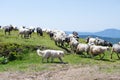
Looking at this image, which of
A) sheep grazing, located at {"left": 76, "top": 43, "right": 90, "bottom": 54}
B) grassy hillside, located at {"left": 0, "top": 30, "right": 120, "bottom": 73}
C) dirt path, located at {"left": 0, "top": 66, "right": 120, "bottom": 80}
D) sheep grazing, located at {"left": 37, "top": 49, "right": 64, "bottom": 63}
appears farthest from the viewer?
sheep grazing, located at {"left": 76, "top": 43, "right": 90, "bottom": 54}

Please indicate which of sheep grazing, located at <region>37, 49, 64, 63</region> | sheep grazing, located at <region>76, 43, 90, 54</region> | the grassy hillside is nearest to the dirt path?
the grassy hillside

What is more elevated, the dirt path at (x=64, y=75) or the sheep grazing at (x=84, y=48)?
the sheep grazing at (x=84, y=48)

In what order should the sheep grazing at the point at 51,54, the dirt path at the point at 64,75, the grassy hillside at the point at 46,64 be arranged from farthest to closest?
the sheep grazing at the point at 51,54
the grassy hillside at the point at 46,64
the dirt path at the point at 64,75

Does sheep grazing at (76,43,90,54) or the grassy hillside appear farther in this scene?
sheep grazing at (76,43,90,54)

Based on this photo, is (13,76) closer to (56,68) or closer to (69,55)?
(56,68)

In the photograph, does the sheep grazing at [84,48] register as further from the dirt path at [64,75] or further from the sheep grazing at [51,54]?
the dirt path at [64,75]

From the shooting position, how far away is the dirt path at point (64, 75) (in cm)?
2377

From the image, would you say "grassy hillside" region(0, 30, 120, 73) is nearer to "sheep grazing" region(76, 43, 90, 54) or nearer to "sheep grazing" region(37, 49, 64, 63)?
"sheep grazing" region(37, 49, 64, 63)

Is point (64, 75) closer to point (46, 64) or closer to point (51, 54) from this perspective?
point (46, 64)

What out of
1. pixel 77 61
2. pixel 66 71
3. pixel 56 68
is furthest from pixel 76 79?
pixel 77 61

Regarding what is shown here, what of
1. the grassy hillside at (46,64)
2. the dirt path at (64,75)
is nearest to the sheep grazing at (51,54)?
the grassy hillside at (46,64)

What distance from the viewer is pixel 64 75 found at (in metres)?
24.9

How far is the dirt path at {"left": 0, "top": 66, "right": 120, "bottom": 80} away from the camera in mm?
23766

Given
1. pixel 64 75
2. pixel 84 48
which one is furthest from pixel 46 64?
pixel 84 48
